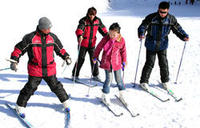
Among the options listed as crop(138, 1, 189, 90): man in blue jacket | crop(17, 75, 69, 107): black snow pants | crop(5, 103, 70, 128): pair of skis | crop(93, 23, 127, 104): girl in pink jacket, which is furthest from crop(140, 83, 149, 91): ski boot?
crop(17, 75, 69, 107): black snow pants

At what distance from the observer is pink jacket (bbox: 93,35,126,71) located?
183 inches

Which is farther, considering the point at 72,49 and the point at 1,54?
the point at 72,49

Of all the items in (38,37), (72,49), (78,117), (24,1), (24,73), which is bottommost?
(78,117)

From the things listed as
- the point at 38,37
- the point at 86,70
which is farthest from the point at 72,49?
the point at 38,37

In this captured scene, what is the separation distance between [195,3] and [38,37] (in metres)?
29.5

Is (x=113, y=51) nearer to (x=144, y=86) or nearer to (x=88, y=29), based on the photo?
(x=88, y=29)

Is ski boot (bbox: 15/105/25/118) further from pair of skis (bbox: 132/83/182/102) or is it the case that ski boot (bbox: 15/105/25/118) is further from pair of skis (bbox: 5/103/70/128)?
pair of skis (bbox: 132/83/182/102)

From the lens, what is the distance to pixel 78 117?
4.64 metres

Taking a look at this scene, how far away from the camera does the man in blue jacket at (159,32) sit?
5.10 meters

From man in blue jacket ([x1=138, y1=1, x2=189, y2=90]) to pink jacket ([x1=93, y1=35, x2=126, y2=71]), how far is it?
2.86 feet

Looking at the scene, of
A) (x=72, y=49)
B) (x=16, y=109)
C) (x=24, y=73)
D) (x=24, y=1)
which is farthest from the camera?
(x=24, y=1)

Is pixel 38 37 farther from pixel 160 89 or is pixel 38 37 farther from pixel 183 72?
pixel 183 72

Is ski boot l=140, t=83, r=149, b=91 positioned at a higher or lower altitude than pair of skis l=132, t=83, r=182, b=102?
higher

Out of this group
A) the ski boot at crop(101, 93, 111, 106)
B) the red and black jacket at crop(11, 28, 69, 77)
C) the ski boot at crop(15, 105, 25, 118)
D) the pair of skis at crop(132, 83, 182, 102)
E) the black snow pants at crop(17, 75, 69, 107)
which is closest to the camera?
the red and black jacket at crop(11, 28, 69, 77)
